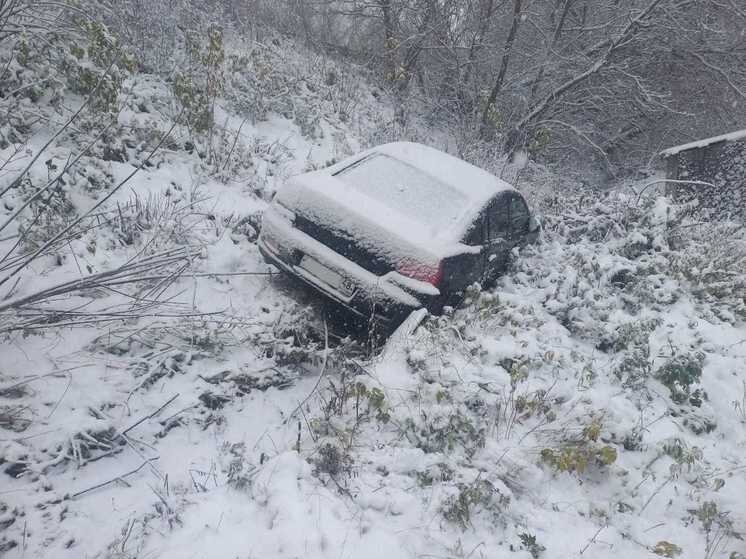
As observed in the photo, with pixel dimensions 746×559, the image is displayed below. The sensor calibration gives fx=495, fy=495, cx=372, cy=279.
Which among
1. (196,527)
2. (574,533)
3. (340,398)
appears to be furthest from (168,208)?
(574,533)

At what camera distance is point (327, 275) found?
4.10 metres

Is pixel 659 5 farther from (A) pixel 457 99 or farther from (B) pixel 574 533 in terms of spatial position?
(B) pixel 574 533

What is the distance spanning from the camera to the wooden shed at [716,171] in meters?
7.89

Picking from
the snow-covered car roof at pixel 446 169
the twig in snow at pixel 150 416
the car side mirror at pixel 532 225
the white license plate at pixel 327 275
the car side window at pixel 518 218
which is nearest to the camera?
the twig in snow at pixel 150 416

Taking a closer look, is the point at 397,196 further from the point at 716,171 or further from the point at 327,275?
the point at 716,171

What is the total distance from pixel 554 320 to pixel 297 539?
133 inches

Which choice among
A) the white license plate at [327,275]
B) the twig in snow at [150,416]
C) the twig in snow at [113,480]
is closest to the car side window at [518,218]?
the white license plate at [327,275]

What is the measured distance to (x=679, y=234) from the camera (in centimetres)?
630

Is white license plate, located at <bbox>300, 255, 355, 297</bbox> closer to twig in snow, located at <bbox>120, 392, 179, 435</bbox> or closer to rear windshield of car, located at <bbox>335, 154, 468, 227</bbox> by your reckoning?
rear windshield of car, located at <bbox>335, 154, 468, 227</bbox>

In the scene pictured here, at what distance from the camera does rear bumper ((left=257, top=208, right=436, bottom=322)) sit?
12.9ft

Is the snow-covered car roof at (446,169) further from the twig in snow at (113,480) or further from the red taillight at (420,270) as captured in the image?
the twig in snow at (113,480)

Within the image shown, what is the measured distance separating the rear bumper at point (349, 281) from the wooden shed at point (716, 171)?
6216 millimetres

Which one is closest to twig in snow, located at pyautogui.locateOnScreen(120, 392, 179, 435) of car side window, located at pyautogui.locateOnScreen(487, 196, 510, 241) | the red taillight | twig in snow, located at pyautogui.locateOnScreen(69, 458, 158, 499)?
twig in snow, located at pyautogui.locateOnScreen(69, 458, 158, 499)

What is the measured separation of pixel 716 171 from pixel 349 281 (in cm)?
730
